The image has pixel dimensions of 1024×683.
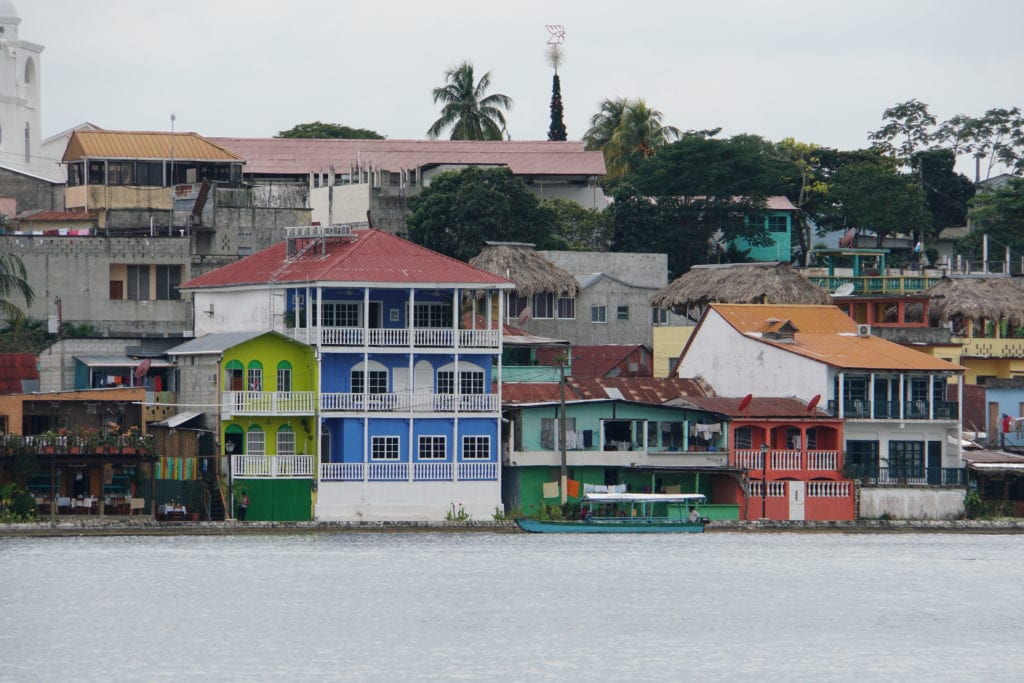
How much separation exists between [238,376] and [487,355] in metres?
8.00

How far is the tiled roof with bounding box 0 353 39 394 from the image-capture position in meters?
72.6

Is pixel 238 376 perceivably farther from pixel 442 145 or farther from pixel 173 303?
pixel 442 145

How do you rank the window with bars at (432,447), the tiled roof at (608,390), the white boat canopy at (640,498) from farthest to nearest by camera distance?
the tiled roof at (608,390)
the window with bars at (432,447)
the white boat canopy at (640,498)

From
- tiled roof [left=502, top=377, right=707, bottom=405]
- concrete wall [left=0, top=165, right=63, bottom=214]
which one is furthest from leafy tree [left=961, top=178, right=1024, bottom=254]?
concrete wall [left=0, top=165, right=63, bottom=214]

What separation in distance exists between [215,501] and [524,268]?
20.4 m

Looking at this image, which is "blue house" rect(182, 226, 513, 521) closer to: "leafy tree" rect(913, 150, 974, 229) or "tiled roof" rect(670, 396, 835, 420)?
"tiled roof" rect(670, 396, 835, 420)

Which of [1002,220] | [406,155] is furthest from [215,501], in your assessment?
[1002,220]

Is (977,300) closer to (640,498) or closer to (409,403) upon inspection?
(640,498)

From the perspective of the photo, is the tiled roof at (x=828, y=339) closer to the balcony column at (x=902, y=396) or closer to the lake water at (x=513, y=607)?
the balcony column at (x=902, y=396)

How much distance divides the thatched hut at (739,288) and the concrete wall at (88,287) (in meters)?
18.7

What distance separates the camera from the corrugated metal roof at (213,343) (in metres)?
69.4

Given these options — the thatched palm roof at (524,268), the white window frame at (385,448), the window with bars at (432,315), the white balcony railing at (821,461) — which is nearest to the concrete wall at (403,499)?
the white window frame at (385,448)

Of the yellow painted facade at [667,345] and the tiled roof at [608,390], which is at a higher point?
the yellow painted facade at [667,345]

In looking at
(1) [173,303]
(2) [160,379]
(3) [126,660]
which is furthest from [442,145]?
(3) [126,660]
